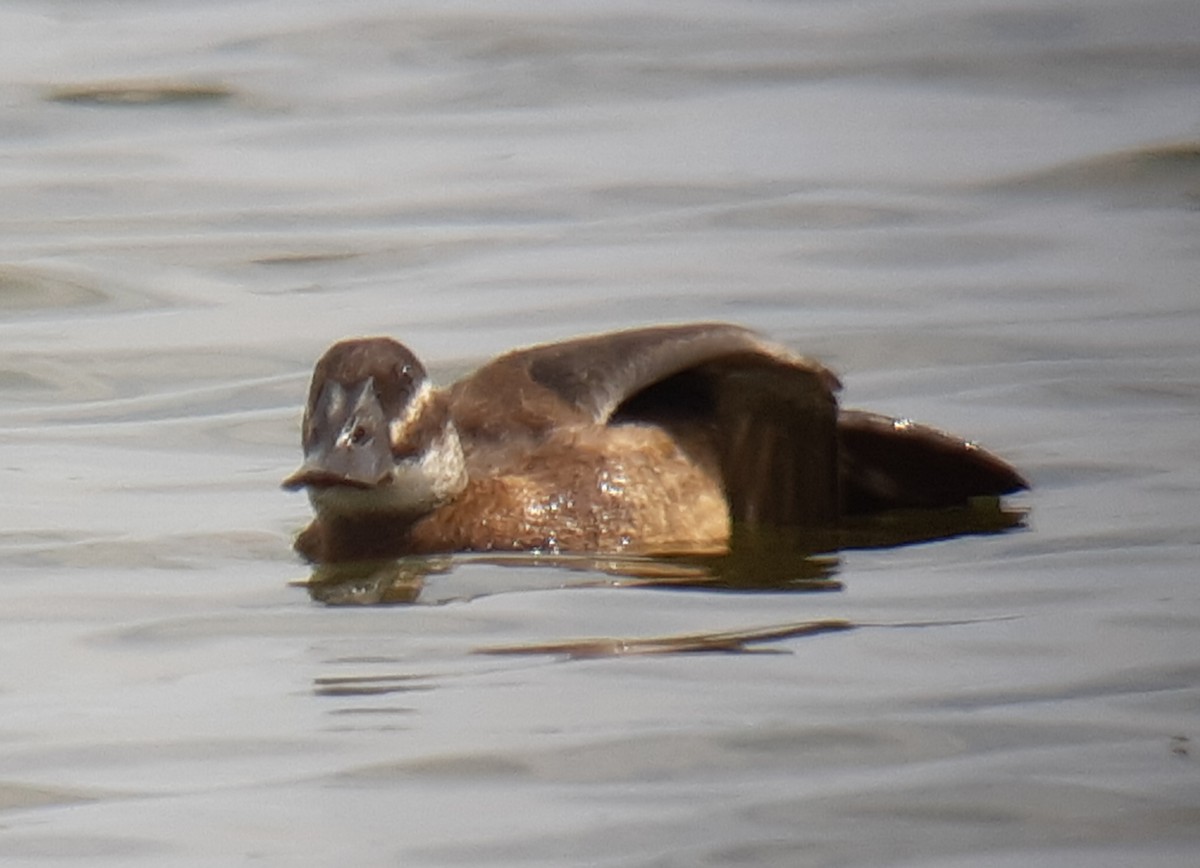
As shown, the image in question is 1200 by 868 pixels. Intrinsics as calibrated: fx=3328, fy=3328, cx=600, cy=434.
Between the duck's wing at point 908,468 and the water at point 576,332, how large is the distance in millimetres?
289

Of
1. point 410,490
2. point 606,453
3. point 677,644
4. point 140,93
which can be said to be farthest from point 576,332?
point 140,93

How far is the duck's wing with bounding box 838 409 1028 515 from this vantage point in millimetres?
8961

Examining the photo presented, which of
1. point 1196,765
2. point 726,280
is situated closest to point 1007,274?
point 726,280

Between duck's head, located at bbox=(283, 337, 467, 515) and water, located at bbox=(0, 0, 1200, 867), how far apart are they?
1.07ft

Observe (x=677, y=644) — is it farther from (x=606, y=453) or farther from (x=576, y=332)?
(x=576, y=332)

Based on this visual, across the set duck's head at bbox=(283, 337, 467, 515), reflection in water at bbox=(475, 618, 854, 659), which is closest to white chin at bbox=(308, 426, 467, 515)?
duck's head at bbox=(283, 337, 467, 515)

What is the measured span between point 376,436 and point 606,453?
0.70 m

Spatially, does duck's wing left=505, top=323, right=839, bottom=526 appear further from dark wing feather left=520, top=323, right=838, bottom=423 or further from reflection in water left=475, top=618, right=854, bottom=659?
reflection in water left=475, top=618, right=854, bottom=659

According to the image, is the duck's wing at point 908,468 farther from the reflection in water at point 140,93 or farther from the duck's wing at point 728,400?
the reflection in water at point 140,93

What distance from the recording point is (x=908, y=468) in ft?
29.6

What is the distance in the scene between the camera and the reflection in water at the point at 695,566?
7938mm

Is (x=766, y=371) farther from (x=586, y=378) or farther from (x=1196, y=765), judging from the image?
(x=1196, y=765)

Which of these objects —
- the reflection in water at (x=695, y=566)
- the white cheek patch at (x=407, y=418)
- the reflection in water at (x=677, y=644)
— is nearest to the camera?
the reflection in water at (x=677, y=644)

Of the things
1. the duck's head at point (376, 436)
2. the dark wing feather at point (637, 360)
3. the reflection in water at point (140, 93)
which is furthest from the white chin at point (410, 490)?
the reflection in water at point (140, 93)
